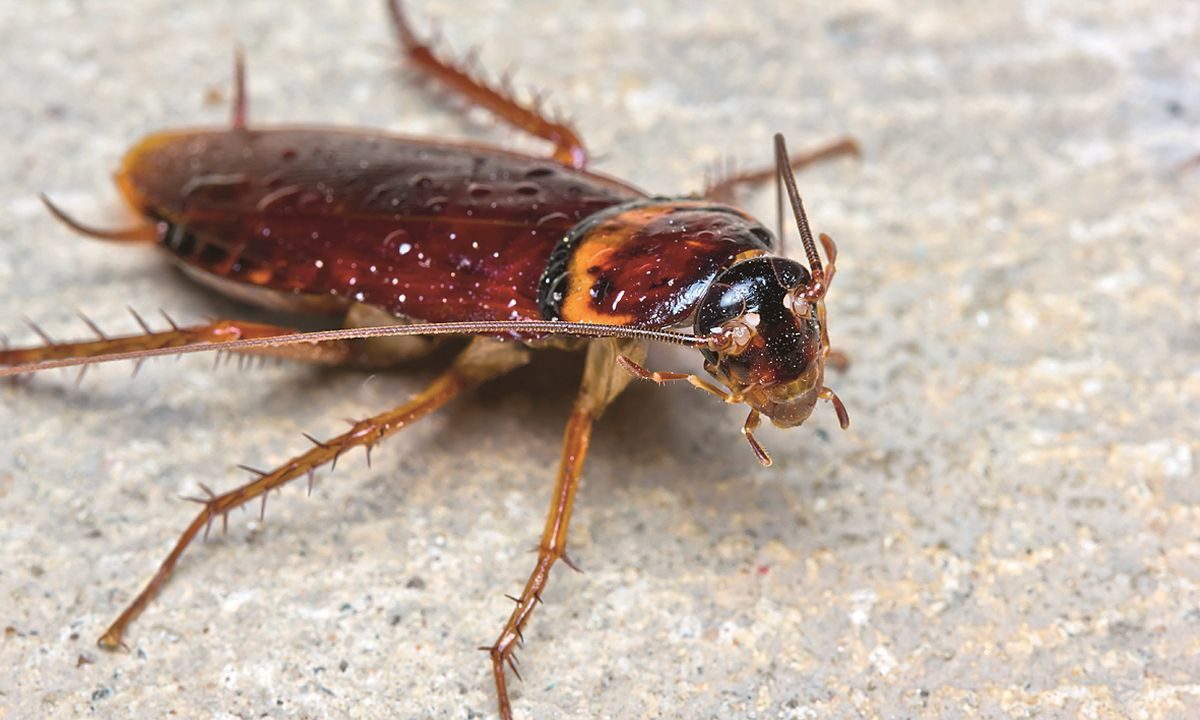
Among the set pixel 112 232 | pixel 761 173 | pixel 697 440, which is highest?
pixel 761 173

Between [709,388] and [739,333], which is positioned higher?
[739,333]

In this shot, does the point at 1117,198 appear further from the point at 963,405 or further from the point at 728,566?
the point at 728,566

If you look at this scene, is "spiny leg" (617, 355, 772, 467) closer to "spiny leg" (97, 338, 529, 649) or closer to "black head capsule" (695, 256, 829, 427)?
"black head capsule" (695, 256, 829, 427)

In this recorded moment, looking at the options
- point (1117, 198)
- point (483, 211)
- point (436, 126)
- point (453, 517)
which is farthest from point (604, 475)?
point (1117, 198)

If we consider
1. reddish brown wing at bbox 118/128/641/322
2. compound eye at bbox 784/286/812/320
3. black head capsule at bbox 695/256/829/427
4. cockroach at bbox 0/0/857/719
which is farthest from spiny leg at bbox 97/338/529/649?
compound eye at bbox 784/286/812/320

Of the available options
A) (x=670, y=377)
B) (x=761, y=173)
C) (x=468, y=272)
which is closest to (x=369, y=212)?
(x=468, y=272)

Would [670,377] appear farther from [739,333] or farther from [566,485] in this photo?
[566,485]
